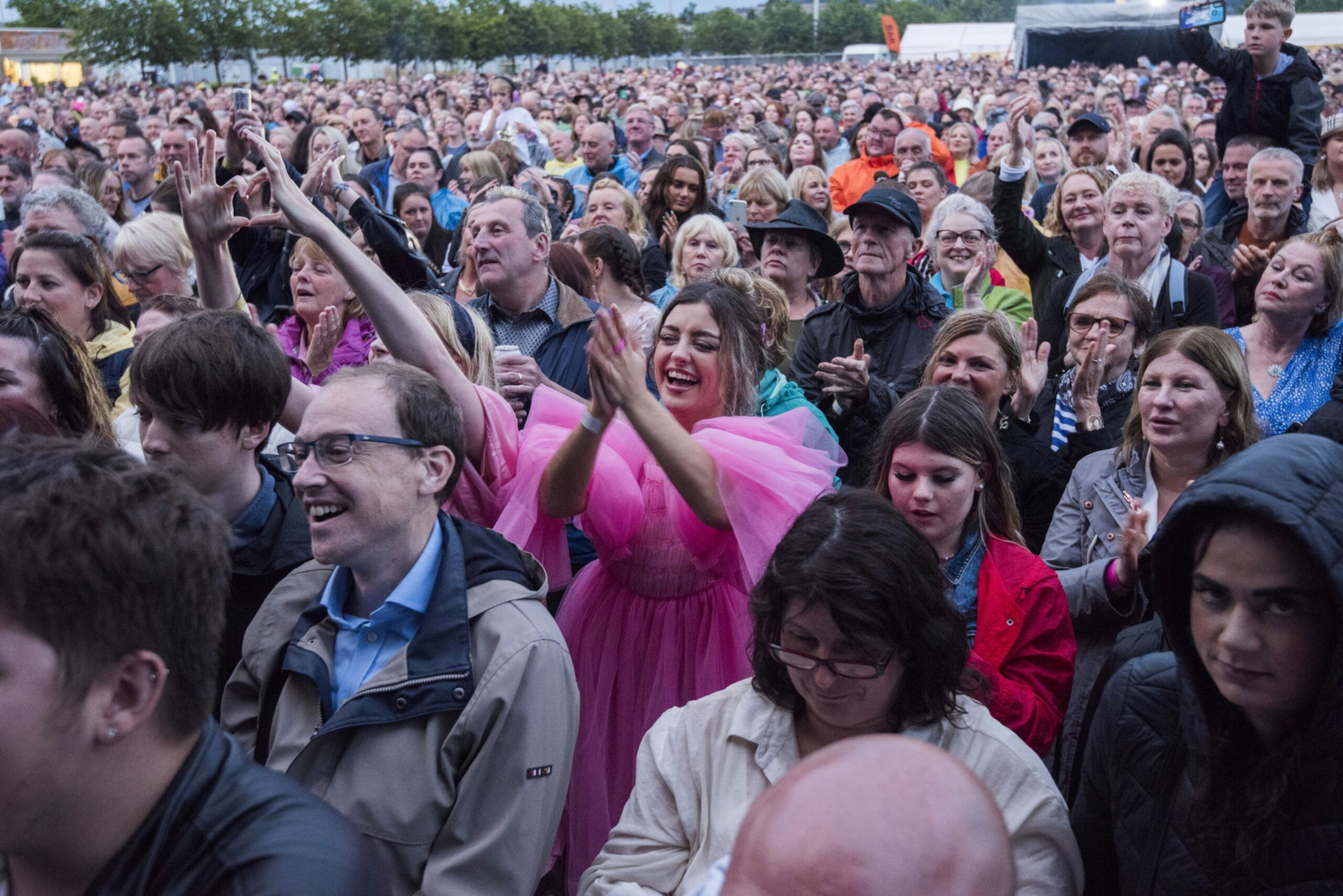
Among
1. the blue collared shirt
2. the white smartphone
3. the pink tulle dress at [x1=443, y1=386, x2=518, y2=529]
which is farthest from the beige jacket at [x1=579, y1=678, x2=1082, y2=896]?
the white smartphone

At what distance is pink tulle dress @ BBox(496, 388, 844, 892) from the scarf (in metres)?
1.36

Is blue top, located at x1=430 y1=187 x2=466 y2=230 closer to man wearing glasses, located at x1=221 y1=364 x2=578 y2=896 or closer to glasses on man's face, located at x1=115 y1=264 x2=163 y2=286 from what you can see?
glasses on man's face, located at x1=115 y1=264 x2=163 y2=286

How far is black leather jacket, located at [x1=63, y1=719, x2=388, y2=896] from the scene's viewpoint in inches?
58.2

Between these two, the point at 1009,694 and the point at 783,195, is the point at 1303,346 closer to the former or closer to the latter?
the point at 1009,694

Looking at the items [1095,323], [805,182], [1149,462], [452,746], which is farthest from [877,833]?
[805,182]

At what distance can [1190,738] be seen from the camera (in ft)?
6.49

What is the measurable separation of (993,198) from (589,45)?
56016 millimetres

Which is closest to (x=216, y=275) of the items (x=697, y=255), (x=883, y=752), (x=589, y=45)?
(x=697, y=255)

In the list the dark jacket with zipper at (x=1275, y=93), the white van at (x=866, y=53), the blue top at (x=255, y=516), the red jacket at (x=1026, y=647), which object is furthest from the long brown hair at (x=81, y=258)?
the white van at (x=866, y=53)

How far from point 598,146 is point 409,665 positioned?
8615mm

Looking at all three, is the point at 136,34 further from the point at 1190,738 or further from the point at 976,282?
the point at 1190,738

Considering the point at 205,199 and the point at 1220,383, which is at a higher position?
the point at 205,199

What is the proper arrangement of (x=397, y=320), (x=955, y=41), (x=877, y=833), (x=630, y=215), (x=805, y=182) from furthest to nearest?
1. (x=955, y=41)
2. (x=805, y=182)
3. (x=630, y=215)
4. (x=397, y=320)
5. (x=877, y=833)

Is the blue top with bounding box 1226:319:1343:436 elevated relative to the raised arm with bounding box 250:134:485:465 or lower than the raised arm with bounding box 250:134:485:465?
lower
